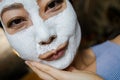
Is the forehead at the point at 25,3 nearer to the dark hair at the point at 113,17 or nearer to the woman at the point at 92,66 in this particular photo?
the woman at the point at 92,66

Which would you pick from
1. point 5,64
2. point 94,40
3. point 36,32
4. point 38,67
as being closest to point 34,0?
point 36,32

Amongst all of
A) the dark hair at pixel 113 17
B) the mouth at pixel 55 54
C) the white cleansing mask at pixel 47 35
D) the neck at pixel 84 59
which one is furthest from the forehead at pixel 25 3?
the dark hair at pixel 113 17

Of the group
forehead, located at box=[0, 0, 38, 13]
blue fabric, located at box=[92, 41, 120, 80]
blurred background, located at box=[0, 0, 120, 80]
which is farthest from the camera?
blurred background, located at box=[0, 0, 120, 80]

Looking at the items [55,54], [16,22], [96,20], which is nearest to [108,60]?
[55,54]

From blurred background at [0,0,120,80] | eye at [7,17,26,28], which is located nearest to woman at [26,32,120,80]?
eye at [7,17,26,28]

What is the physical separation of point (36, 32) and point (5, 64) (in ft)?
4.26

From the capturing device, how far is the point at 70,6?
3.19ft

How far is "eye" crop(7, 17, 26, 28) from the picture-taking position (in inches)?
35.7

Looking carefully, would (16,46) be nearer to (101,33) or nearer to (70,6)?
(70,6)

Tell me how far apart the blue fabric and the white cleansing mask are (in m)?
0.15

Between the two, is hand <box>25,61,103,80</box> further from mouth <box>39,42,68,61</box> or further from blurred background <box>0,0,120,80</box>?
blurred background <box>0,0,120,80</box>

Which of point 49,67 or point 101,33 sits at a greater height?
point 49,67

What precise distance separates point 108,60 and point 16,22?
1.18 feet

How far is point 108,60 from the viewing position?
110cm
